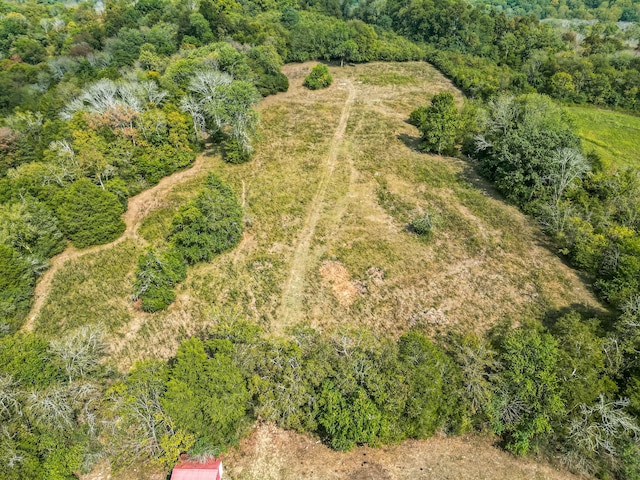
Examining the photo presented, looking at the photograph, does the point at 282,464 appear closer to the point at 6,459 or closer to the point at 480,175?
the point at 6,459

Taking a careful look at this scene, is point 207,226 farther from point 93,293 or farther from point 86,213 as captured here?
point 86,213

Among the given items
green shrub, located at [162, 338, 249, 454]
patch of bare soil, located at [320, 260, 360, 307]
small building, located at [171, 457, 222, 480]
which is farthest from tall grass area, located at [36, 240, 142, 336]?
patch of bare soil, located at [320, 260, 360, 307]

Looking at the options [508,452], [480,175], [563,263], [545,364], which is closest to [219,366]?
[508,452]

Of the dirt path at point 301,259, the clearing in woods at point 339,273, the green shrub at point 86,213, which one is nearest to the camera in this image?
the clearing in woods at point 339,273

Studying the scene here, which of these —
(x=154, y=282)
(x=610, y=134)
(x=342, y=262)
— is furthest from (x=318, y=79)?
(x=154, y=282)

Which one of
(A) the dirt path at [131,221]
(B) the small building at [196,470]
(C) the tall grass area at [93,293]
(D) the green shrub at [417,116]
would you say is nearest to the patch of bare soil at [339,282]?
(B) the small building at [196,470]

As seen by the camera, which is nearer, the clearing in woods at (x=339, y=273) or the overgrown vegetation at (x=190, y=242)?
the clearing in woods at (x=339, y=273)

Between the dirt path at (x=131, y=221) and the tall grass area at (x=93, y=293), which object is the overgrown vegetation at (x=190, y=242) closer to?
the tall grass area at (x=93, y=293)
